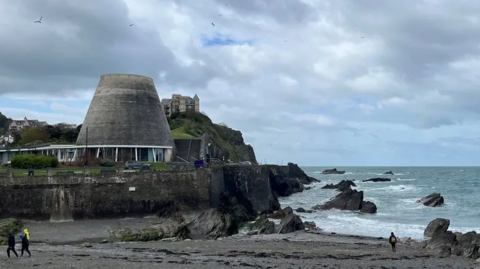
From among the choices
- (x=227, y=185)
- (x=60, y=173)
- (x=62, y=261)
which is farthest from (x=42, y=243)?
(x=227, y=185)

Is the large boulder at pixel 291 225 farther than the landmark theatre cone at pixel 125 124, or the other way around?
the landmark theatre cone at pixel 125 124

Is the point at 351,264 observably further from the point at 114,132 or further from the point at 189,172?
the point at 114,132

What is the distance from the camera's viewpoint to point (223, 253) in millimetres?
22750

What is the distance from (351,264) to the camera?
2078 cm

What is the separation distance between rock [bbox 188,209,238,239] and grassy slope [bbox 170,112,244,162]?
37.0 meters

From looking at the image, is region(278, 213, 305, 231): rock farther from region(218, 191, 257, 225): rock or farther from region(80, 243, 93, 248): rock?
region(80, 243, 93, 248): rock

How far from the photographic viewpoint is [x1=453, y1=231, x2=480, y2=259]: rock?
2355 centimetres

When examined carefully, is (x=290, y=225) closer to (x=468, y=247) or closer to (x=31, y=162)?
(x=468, y=247)


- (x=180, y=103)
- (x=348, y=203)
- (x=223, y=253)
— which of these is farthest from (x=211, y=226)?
(x=180, y=103)

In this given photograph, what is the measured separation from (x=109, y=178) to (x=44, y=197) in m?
4.01

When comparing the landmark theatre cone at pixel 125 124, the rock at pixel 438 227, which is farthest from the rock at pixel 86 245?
the landmark theatre cone at pixel 125 124

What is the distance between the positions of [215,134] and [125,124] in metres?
33.9

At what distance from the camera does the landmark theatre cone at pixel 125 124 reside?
47688 mm

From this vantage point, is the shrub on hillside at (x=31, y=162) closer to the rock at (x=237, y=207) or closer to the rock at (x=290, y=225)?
the rock at (x=237, y=207)
